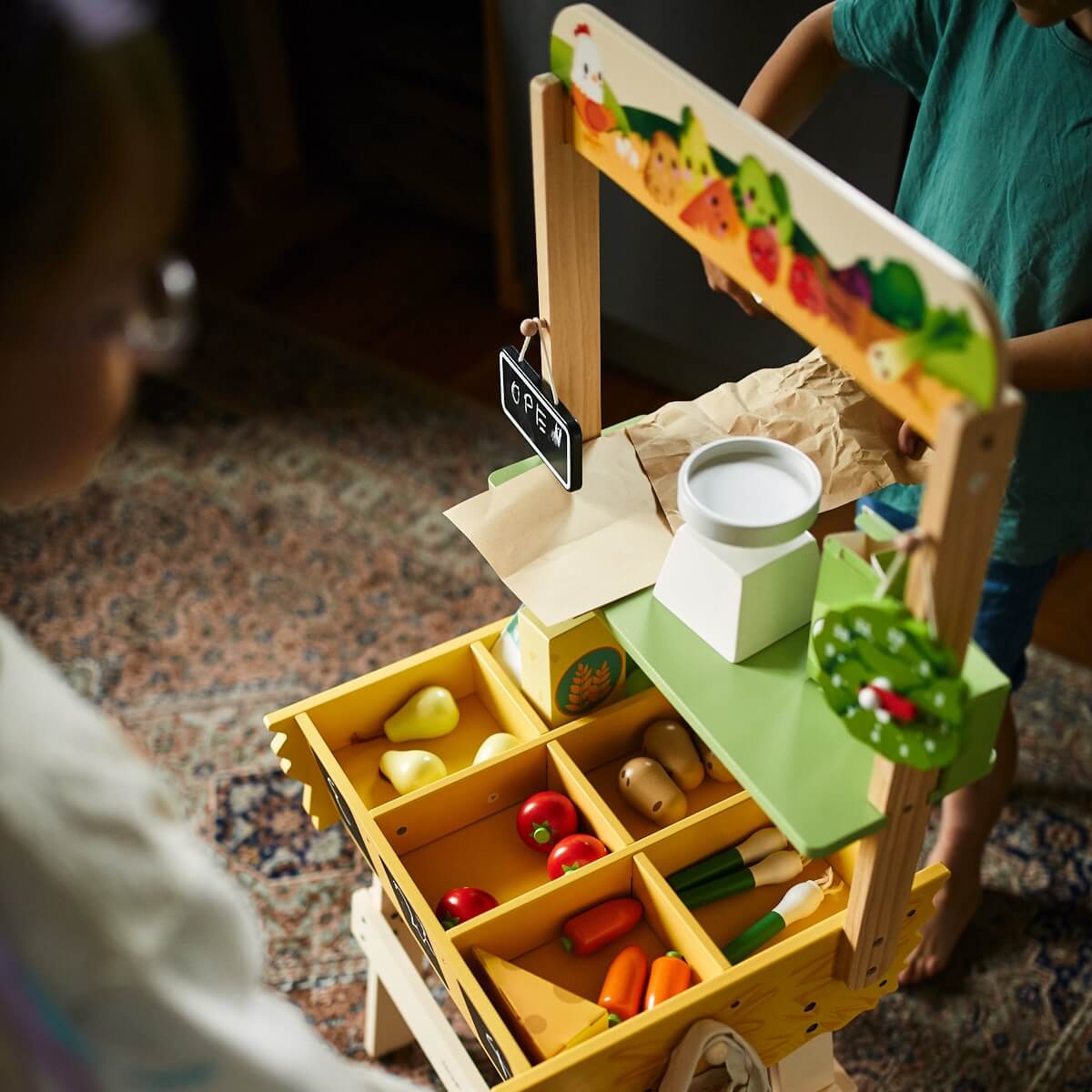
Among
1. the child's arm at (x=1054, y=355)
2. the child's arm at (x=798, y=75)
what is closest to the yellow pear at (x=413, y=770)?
the child's arm at (x=1054, y=355)

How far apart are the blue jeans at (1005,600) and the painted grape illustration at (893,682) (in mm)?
582

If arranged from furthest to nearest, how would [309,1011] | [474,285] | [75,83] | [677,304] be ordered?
[474,285] → [677,304] → [309,1011] → [75,83]

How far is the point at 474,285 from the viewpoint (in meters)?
2.59

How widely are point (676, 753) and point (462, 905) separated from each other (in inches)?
8.4

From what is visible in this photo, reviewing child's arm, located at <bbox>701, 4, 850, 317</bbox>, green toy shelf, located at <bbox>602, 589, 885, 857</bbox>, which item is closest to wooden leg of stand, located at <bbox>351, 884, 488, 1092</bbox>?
green toy shelf, located at <bbox>602, 589, 885, 857</bbox>

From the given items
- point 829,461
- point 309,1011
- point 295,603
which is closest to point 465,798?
point 829,461

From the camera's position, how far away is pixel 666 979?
3.12 feet

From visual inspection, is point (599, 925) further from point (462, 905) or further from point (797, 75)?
point (797, 75)

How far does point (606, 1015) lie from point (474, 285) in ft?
6.17

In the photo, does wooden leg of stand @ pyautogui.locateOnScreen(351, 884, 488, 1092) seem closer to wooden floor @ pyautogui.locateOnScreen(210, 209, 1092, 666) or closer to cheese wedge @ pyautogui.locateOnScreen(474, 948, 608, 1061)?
cheese wedge @ pyautogui.locateOnScreen(474, 948, 608, 1061)

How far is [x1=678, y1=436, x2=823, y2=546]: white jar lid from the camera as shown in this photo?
82 centimetres

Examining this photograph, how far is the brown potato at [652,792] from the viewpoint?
1.05 metres

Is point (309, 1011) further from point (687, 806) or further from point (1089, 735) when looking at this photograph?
point (1089, 735)

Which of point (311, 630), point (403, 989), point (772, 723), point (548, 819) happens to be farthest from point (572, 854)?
point (311, 630)
